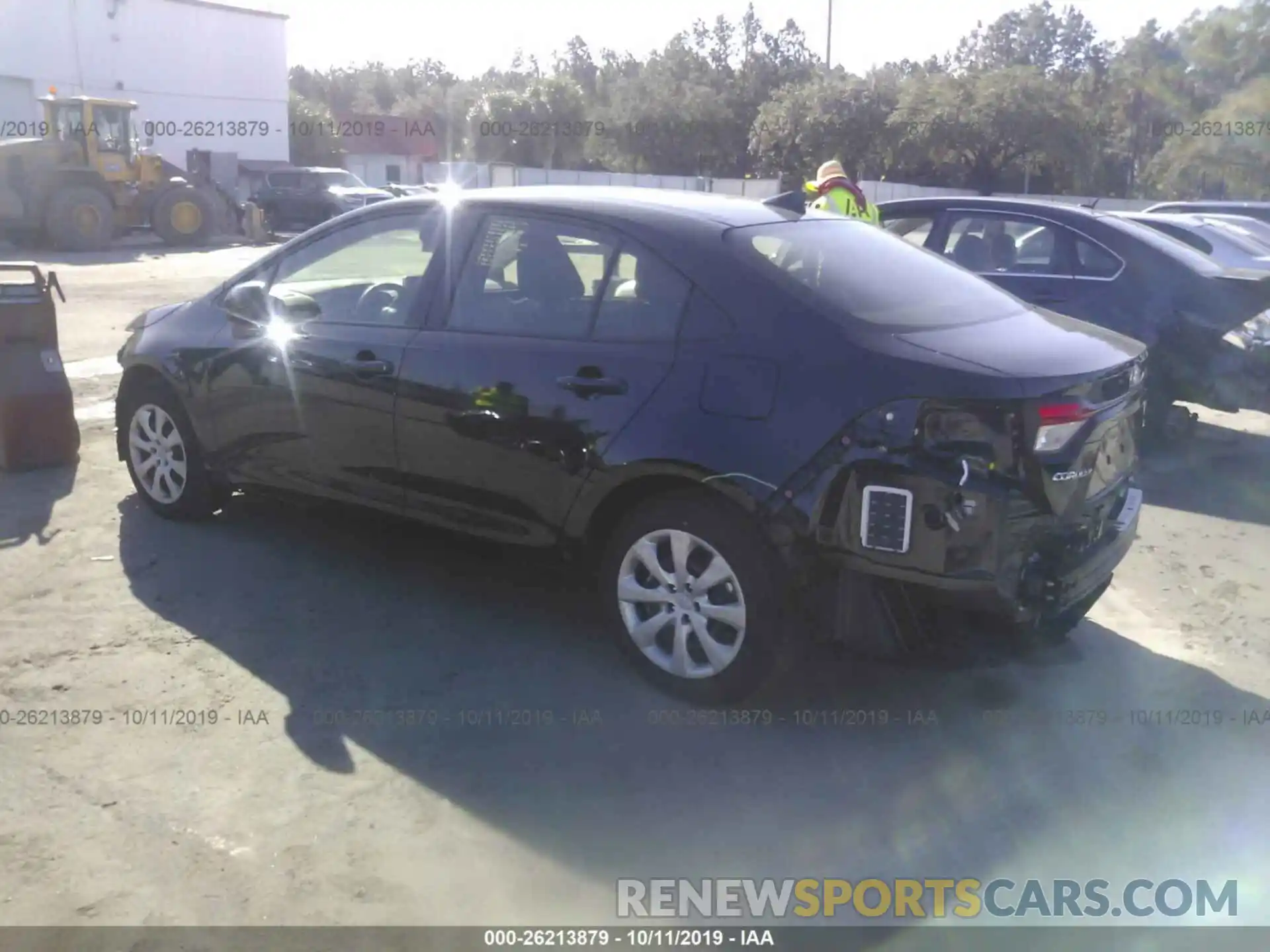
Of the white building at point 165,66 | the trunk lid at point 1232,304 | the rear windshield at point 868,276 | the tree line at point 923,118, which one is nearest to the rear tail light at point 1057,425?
the rear windshield at point 868,276

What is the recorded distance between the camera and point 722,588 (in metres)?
4.00

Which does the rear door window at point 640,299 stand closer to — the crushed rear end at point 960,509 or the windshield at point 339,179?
the crushed rear end at point 960,509

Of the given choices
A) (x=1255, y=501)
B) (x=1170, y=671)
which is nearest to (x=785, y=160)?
(x=1255, y=501)

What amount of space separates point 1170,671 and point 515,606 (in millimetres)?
2637

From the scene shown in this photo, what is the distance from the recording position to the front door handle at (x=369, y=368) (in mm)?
4777

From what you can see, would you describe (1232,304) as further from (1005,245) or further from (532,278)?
(532,278)

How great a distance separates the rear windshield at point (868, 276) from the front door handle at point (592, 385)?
621mm

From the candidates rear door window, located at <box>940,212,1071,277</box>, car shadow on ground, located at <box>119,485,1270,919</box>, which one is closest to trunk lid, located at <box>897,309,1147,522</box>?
car shadow on ground, located at <box>119,485,1270,919</box>

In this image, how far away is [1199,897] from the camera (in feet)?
10.7

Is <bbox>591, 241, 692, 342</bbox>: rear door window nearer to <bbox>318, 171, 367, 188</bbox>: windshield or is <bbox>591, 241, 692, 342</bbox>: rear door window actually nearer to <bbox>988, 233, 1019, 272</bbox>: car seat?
<bbox>988, 233, 1019, 272</bbox>: car seat

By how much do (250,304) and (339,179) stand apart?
1139 inches

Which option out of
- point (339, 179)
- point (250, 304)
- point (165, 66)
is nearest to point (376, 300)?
point (250, 304)

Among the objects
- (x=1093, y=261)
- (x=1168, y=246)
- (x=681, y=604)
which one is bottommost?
(x=681, y=604)

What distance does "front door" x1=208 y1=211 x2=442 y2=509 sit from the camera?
191 inches
